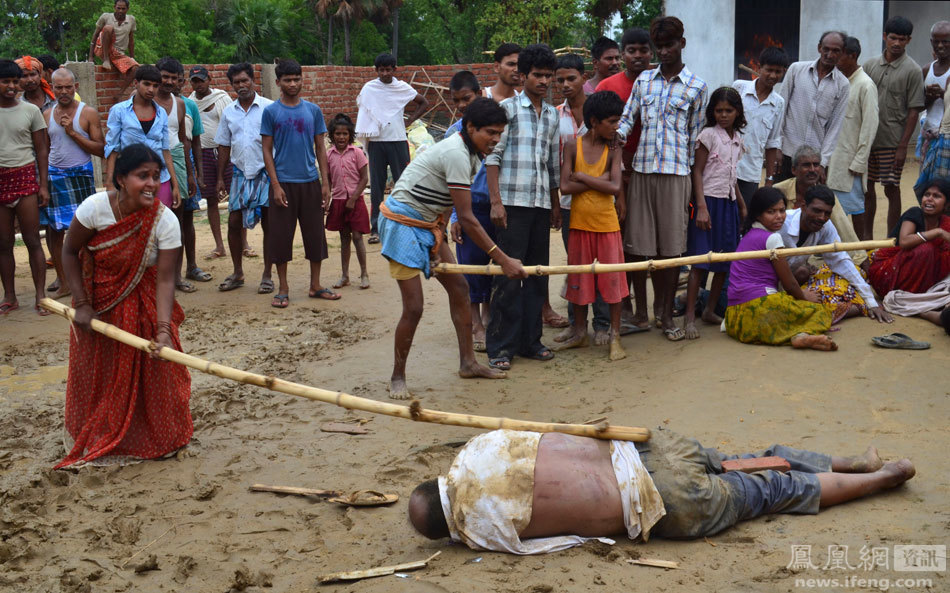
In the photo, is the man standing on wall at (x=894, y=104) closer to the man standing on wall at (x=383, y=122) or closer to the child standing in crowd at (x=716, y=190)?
the child standing in crowd at (x=716, y=190)

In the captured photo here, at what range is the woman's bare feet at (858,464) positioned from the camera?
3.72 m

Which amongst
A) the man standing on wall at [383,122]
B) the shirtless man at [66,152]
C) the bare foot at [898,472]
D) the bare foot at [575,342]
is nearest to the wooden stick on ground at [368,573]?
the bare foot at [898,472]

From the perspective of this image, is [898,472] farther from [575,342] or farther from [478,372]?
[575,342]

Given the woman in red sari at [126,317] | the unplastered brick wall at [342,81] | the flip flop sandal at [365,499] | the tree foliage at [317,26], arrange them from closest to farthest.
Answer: the flip flop sandal at [365,499] < the woman in red sari at [126,317] < the unplastered brick wall at [342,81] < the tree foliage at [317,26]

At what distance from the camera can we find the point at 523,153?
5.76m

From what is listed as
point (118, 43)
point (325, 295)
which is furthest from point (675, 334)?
point (118, 43)

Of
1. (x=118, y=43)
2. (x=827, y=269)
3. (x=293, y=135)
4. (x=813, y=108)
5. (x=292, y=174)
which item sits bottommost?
(x=827, y=269)

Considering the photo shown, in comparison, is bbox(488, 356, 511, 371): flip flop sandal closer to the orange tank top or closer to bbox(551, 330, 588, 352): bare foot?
bbox(551, 330, 588, 352): bare foot

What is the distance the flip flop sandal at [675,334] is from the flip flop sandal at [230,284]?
13.4ft

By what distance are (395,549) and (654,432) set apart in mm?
1136

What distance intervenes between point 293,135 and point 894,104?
5.29 meters

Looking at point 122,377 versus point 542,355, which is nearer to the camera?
point 122,377

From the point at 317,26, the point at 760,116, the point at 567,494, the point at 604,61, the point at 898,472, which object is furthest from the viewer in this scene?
the point at 317,26

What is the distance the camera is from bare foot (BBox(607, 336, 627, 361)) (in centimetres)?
591
